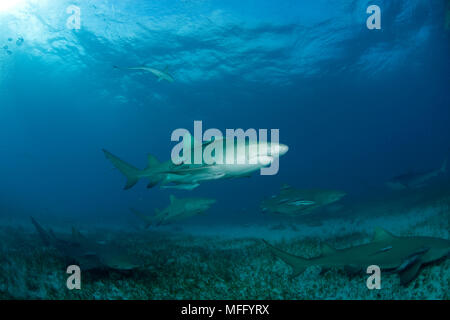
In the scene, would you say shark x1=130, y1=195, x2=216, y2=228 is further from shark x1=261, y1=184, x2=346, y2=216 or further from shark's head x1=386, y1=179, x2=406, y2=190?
A: shark's head x1=386, y1=179, x2=406, y2=190

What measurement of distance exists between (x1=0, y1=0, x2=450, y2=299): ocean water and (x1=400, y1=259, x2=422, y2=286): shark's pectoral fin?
0.84ft

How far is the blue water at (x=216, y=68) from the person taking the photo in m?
23.9

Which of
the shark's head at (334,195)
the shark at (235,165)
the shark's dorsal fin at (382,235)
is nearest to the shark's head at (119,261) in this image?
the shark at (235,165)

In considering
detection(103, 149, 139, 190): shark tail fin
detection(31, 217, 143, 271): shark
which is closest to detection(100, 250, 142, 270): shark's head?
detection(31, 217, 143, 271): shark

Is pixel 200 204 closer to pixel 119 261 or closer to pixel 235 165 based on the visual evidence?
pixel 119 261

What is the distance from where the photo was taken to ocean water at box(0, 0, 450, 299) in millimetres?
5086

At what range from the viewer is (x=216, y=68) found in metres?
33.6

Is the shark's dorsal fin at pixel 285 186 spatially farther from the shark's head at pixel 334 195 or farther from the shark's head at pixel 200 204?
the shark's head at pixel 200 204

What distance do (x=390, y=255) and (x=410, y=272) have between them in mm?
408

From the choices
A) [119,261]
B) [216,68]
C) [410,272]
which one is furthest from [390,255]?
[216,68]

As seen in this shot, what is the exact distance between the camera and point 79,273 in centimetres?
504

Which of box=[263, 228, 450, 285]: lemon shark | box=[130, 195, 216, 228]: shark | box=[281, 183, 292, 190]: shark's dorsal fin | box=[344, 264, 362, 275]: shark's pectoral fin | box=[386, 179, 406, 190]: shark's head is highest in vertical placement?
box=[386, 179, 406, 190]: shark's head
